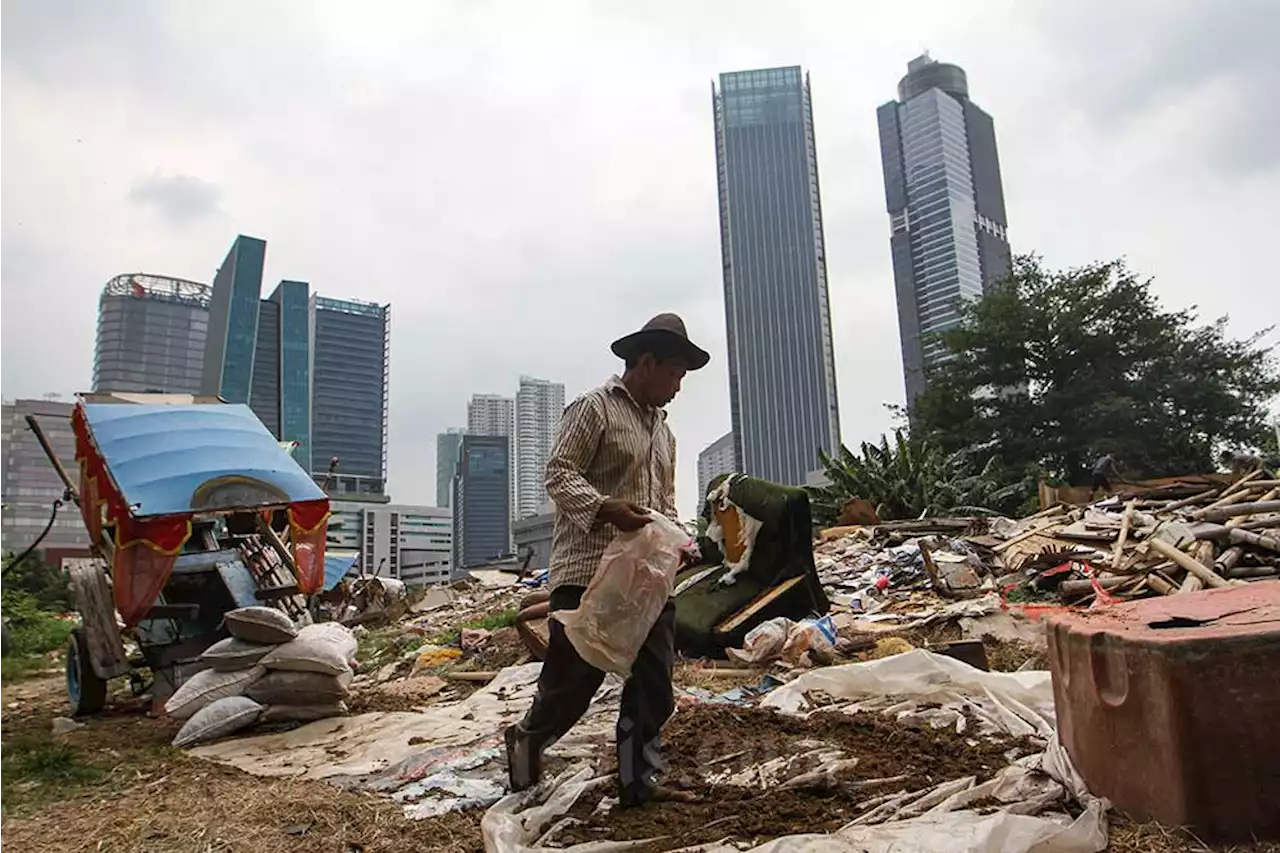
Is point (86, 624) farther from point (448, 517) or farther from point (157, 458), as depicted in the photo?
point (448, 517)

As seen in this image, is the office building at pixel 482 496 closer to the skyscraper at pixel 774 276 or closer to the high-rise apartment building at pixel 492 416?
the high-rise apartment building at pixel 492 416

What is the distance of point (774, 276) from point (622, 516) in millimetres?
49970

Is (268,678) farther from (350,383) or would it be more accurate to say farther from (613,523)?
(350,383)

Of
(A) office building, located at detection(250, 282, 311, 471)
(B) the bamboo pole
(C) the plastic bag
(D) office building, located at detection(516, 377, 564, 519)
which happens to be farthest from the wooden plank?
(A) office building, located at detection(250, 282, 311, 471)

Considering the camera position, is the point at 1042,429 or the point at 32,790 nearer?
the point at 32,790

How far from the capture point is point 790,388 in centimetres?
4388

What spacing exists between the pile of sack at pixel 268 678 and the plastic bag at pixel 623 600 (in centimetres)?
245

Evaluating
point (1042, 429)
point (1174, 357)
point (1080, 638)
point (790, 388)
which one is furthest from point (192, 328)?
point (1080, 638)

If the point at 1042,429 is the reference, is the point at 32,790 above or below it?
below

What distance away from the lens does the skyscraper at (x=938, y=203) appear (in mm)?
36062

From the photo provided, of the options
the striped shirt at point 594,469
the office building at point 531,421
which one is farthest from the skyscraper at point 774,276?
the striped shirt at point 594,469

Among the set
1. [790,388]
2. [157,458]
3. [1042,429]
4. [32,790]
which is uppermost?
[790,388]

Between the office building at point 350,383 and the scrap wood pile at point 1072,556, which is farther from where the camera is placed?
the office building at point 350,383

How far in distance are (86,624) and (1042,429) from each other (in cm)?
2142
